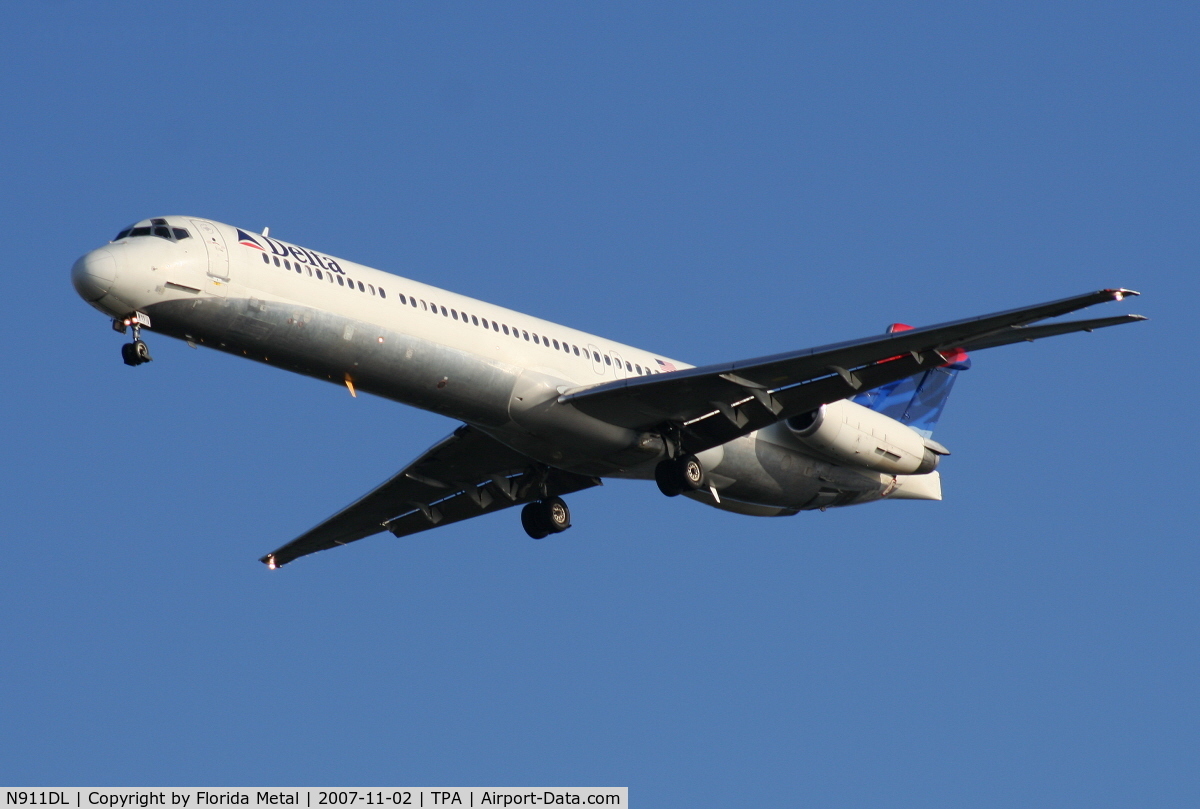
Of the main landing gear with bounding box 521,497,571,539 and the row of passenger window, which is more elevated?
the row of passenger window

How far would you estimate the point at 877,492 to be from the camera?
30.6m

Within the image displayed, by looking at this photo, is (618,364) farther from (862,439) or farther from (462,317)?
(862,439)

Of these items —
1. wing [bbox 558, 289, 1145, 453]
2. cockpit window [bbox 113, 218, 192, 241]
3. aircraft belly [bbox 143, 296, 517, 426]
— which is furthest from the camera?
wing [bbox 558, 289, 1145, 453]

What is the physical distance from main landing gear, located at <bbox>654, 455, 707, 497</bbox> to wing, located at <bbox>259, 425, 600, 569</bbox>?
224 cm

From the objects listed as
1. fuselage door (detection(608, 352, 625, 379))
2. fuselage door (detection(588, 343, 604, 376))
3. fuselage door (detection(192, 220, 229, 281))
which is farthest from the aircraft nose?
fuselage door (detection(608, 352, 625, 379))

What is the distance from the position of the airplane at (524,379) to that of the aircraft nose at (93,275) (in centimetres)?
3

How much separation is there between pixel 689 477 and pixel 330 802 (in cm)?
792

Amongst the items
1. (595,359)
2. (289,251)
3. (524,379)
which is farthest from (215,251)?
(595,359)

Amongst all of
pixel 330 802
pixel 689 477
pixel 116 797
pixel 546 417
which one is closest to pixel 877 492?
pixel 689 477

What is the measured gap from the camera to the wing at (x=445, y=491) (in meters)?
28.6

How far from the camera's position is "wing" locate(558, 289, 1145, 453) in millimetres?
24438

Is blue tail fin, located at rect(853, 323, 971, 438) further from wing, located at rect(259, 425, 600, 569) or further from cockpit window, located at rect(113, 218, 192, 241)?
cockpit window, located at rect(113, 218, 192, 241)

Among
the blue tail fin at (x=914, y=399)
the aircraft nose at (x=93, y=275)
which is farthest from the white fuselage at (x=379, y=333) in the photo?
the blue tail fin at (x=914, y=399)

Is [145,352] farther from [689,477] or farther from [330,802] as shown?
[689,477]
